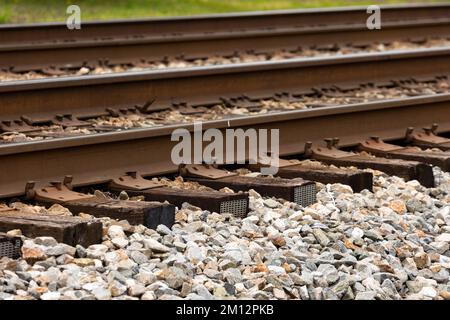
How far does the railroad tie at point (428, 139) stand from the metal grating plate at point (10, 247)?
410 centimetres

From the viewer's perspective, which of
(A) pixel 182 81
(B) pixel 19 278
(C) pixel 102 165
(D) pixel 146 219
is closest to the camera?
(B) pixel 19 278

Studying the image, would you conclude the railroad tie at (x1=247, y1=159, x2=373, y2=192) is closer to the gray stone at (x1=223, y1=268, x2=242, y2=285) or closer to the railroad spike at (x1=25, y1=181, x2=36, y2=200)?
the railroad spike at (x1=25, y1=181, x2=36, y2=200)

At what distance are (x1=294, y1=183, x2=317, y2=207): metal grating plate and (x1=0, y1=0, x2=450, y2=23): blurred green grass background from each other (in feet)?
30.6

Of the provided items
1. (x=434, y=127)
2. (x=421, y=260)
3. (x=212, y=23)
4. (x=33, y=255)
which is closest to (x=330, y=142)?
(x=434, y=127)

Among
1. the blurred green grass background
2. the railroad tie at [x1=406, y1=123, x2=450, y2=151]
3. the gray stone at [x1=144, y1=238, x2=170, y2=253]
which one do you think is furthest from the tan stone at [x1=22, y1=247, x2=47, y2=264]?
the blurred green grass background

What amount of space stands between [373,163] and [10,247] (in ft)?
10.2

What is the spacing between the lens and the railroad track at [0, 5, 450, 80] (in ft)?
39.3

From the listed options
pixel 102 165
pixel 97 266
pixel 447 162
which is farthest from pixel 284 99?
pixel 97 266

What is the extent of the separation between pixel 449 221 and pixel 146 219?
183 centimetres

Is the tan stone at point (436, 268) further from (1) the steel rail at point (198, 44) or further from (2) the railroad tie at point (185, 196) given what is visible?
(1) the steel rail at point (198, 44)

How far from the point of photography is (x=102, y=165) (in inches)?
281

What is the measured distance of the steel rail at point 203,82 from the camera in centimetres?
862

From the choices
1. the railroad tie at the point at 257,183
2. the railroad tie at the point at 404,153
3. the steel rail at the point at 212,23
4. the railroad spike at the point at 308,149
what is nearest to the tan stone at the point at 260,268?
the railroad tie at the point at 257,183

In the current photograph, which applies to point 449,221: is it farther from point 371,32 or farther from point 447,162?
point 371,32
